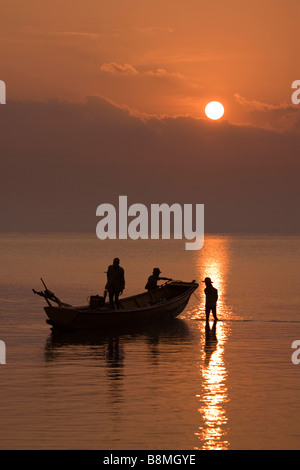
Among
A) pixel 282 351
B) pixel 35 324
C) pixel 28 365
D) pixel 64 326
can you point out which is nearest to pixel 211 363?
pixel 282 351

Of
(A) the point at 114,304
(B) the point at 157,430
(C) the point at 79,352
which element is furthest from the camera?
(A) the point at 114,304

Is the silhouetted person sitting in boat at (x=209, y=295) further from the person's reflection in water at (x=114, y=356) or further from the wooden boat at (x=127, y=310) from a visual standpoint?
the person's reflection in water at (x=114, y=356)

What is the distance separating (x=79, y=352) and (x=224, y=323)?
11256mm

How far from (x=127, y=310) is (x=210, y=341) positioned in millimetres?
→ 3815

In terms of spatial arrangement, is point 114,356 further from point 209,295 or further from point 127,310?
point 209,295

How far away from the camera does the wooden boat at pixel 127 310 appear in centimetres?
3147

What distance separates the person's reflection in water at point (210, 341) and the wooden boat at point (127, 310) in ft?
6.56

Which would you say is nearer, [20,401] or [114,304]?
[20,401]

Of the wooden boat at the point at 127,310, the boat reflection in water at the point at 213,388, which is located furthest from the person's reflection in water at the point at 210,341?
the wooden boat at the point at 127,310

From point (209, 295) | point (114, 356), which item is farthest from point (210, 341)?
point (114, 356)

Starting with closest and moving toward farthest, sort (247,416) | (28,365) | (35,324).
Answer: (247,416), (28,365), (35,324)

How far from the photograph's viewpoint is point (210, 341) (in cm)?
3100

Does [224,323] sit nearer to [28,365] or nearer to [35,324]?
[35,324]

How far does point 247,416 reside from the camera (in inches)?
741
